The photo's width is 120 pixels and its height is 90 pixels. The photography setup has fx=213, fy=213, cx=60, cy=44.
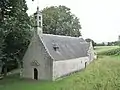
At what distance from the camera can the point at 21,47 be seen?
101 feet

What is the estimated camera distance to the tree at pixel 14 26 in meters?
27.1

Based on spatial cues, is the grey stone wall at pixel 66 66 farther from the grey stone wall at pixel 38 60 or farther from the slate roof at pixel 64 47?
the grey stone wall at pixel 38 60

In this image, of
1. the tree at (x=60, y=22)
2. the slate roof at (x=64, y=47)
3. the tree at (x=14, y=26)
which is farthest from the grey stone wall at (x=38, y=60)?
the tree at (x=60, y=22)

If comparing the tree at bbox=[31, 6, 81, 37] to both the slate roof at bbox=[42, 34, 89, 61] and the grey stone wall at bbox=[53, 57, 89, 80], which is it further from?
the grey stone wall at bbox=[53, 57, 89, 80]

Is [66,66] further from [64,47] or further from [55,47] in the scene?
[64,47]

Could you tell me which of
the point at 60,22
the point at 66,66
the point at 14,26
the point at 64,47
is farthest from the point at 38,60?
the point at 60,22

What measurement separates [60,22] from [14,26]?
95.6 ft

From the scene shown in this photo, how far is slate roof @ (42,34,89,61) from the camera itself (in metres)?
29.7

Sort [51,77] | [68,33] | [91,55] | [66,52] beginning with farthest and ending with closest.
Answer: [68,33]
[91,55]
[66,52]
[51,77]

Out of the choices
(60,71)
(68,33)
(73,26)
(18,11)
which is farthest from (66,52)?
(73,26)

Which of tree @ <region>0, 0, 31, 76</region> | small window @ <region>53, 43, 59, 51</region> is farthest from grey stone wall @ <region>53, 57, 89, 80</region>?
tree @ <region>0, 0, 31, 76</region>

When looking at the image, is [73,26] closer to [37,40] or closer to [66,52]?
[66,52]

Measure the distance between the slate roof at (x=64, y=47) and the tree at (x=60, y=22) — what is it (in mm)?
13086

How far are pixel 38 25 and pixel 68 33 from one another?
84.8ft
